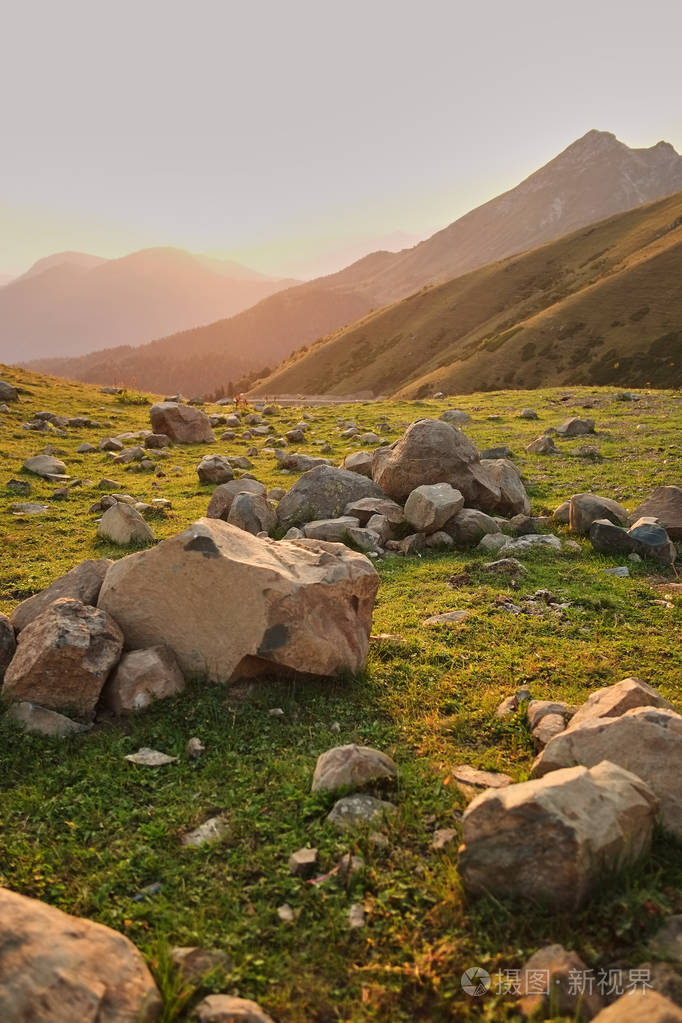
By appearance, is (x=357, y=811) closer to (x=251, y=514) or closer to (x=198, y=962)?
(x=198, y=962)

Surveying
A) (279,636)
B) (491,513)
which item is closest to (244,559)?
(279,636)

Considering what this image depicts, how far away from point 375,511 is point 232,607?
6.77 m

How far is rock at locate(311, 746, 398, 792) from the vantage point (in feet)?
17.3

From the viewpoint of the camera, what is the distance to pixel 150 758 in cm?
601

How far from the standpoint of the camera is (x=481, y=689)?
7172 millimetres

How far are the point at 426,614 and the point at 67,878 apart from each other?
19.9 feet

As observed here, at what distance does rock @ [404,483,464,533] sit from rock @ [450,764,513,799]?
7378 mm

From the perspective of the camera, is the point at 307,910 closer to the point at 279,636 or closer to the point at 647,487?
the point at 279,636

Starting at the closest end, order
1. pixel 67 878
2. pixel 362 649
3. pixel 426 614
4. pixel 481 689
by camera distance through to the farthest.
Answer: pixel 67 878
pixel 481 689
pixel 362 649
pixel 426 614

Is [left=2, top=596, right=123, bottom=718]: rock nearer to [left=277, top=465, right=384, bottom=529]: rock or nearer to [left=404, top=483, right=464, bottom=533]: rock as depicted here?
[left=277, top=465, right=384, bottom=529]: rock

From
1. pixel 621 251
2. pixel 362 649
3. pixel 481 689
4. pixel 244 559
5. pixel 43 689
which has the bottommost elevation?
pixel 481 689

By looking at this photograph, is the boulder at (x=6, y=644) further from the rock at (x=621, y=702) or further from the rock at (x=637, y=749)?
the rock at (x=621, y=702)

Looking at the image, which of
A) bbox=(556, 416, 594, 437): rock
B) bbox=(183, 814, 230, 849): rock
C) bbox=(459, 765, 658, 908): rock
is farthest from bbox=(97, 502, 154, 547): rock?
bbox=(556, 416, 594, 437): rock

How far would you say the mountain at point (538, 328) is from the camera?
240 ft
